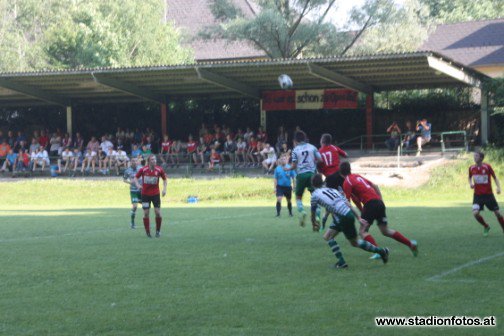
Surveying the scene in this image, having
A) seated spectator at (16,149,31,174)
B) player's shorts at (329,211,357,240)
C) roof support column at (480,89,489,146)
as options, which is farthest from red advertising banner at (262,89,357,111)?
player's shorts at (329,211,357,240)

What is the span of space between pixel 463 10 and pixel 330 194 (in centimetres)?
6609

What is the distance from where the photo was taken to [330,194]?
11.6 m

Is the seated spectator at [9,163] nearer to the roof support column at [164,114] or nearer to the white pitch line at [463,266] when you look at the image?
the roof support column at [164,114]

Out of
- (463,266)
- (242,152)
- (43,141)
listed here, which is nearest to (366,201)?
(463,266)

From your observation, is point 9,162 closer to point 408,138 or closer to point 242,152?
point 242,152

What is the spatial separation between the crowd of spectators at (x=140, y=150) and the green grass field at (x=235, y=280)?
18171mm

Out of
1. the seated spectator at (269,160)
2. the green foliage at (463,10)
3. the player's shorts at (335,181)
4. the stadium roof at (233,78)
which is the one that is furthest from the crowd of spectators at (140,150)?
the green foliage at (463,10)

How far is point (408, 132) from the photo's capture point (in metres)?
37.1

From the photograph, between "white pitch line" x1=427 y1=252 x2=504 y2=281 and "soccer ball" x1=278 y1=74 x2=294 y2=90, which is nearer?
"white pitch line" x1=427 y1=252 x2=504 y2=281

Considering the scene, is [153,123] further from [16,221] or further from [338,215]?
[338,215]

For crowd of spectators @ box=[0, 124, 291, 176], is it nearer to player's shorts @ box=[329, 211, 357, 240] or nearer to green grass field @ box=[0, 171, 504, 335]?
green grass field @ box=[0, 171, 504, 335]

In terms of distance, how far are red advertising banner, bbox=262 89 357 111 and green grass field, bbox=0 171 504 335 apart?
20.0 m

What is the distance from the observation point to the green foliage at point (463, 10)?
71.7 m

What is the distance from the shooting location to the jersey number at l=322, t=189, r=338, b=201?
11.5 meters
